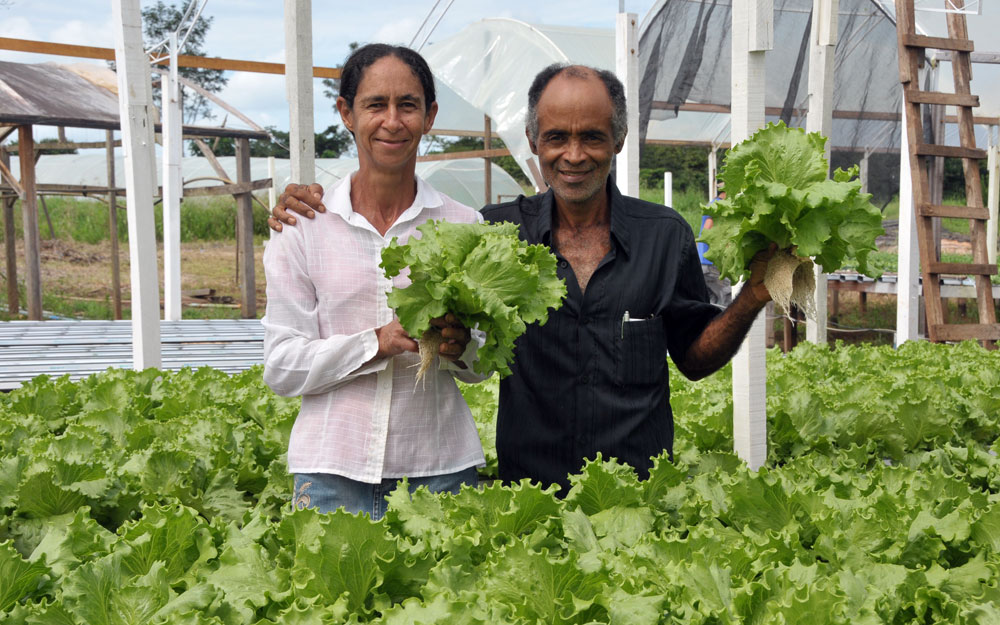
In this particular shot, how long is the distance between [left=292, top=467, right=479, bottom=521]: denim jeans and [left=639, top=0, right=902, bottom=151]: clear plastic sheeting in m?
10.0

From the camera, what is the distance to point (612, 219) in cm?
266

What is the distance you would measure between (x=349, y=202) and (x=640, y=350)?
896 mm

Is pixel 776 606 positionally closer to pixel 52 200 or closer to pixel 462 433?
pixel 462 433

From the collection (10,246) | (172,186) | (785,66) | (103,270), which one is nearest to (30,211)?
(172,186)

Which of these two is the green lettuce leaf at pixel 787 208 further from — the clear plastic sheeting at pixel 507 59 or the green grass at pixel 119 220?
the green grass at pixel 119 220

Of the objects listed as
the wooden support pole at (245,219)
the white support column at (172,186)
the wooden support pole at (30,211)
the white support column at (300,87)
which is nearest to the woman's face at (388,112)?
the white support column at (300,87)

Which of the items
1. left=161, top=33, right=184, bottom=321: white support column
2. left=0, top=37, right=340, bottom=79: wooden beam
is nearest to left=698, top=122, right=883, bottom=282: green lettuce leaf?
left=0, top=37, right=340, bottom=79: wooden beam

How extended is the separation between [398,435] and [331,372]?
25cm

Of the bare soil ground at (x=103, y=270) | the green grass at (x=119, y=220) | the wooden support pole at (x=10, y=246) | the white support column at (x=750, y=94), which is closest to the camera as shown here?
the white support column at (x=750, y=94)

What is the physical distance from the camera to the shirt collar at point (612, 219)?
8.69 ft

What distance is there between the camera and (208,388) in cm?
489

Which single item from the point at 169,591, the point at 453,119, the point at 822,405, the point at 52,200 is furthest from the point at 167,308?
the point at 52,200

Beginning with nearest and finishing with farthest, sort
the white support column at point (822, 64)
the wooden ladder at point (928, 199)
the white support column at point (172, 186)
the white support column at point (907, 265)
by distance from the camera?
1. the white support column at point (822, 64)
2. the wooden ladder at point (928, 199)
3. the white support column at point (907, 265)
4. the white support column at point (172, 186)

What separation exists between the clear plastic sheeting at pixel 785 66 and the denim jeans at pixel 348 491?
1000 cm
